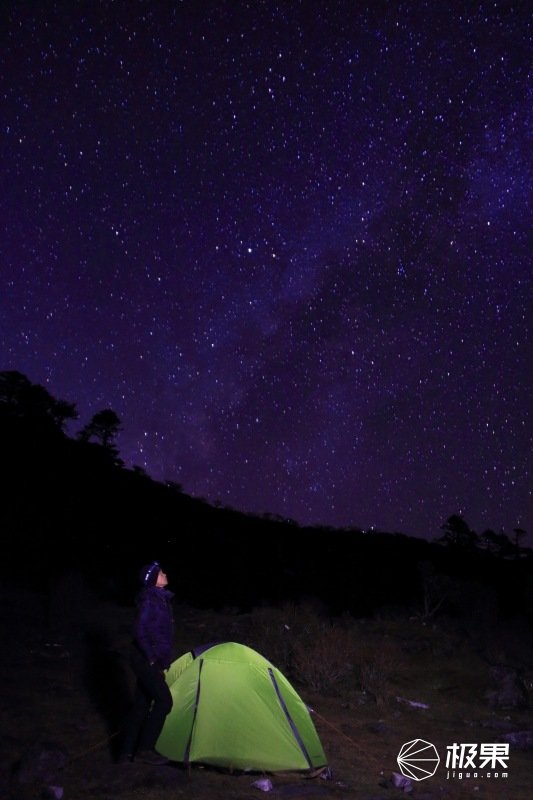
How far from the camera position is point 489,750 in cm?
905

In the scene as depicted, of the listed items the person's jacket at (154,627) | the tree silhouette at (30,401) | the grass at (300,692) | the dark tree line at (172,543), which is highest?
the tree silhouette at (30,401)

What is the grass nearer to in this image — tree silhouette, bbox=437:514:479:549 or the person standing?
the person standing

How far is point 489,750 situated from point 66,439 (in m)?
41.7

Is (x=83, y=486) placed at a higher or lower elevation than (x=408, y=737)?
higher

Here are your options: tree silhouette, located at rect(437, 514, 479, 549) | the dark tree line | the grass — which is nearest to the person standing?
the grass

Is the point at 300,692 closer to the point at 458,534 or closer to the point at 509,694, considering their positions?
the point at 509,694

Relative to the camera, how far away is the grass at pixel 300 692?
6590 mm

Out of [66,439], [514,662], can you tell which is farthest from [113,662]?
[66,439]

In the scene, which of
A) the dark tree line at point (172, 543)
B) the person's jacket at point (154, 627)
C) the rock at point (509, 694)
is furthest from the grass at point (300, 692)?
the dark tree line at point (172, 543)

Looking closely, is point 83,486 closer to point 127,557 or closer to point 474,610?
point 127,557

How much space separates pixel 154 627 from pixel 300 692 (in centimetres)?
651

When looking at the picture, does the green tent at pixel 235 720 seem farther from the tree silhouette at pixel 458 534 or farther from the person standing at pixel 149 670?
Answer: the tree silhouette at pixel 458 534

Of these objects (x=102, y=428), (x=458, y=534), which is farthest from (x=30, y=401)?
(x=458, y=534)

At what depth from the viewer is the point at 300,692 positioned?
11.9 meters
